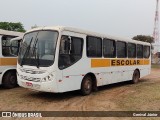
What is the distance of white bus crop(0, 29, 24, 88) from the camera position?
13.9 meters

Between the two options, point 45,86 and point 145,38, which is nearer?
point 45,86

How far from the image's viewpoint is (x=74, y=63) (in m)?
11.9

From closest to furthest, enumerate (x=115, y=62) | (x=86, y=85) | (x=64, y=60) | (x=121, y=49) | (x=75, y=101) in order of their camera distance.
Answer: (x=64, y=60), (x=75, y=101), (x=86, y=85), (x=115, y=62), (x=121, y=49)

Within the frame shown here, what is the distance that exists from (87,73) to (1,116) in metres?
4.81

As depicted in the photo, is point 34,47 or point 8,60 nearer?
point 34,47

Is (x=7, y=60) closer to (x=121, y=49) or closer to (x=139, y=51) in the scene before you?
(x=121, y=49)

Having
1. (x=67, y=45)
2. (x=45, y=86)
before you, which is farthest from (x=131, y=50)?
(x=45, y=86)

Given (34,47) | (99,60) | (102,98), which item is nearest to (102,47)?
(99,60)

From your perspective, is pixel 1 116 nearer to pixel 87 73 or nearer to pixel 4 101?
pixel 4 101

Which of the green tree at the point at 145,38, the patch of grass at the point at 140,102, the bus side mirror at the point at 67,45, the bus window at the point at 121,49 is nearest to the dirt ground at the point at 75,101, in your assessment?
the patch of grass at the point at 140,102

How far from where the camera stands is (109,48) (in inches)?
582

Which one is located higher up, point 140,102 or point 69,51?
point 69,51

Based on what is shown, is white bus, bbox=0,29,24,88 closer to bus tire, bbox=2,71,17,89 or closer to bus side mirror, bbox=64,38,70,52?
bus tire, bbox=2,71,17,89

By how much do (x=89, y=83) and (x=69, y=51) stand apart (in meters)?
2.16
